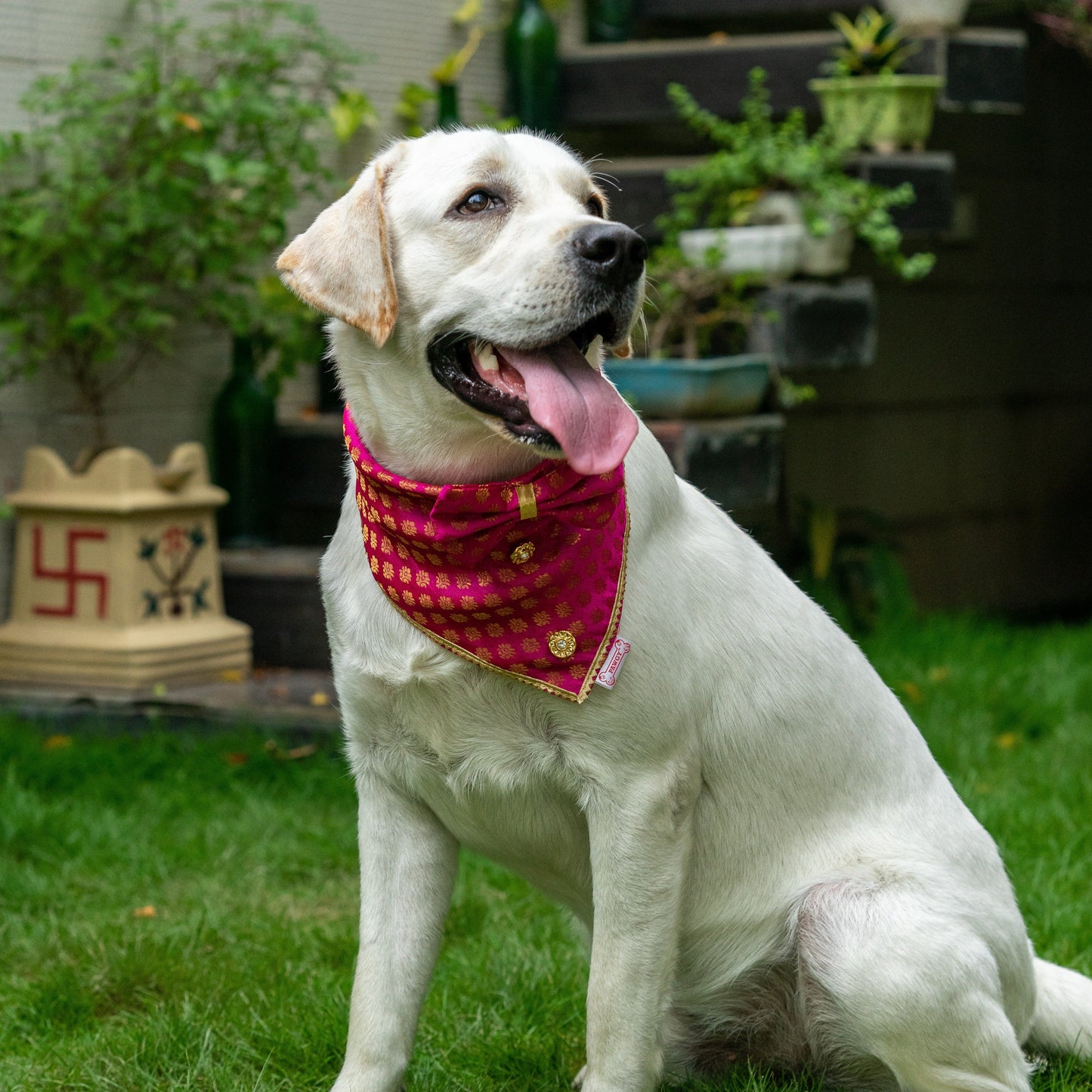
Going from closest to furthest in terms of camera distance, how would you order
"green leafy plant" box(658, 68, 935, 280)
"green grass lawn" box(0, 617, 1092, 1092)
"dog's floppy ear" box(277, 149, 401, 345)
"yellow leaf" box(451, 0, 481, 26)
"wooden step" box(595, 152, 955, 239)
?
"dog's floppy ear" box(277, 149, 401, 345) < "green grass lawn" box(0, 617, 1092, 1092) < "green leafy plant" box(658, 68, 935, 280) < "wooden step" box(595, 152, 955, 239) < "yellow leaf" box(451, 0, 481, 26)

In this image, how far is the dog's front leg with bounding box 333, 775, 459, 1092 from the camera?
2.61 m

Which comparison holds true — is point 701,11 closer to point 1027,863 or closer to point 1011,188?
point 1011,188

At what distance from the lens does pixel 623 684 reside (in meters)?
2.42

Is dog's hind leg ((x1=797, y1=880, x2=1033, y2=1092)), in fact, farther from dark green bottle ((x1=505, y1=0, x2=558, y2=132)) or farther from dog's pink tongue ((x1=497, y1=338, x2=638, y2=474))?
dark green bottle ((x1=505, y1=0, x2=558, y2=132))

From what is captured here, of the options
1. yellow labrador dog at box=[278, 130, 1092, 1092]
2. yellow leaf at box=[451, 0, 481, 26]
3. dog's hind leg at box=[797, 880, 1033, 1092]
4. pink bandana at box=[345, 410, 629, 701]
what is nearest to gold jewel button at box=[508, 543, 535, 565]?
pink bandana at box=[345, 410, 629, 701]

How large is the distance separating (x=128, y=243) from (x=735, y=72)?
2441 mm

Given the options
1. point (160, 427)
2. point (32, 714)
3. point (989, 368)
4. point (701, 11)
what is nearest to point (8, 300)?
point (160, 427)

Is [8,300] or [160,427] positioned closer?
[8,300]

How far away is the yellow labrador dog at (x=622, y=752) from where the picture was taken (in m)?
2.42

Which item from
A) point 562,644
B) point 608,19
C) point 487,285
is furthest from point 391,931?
point 608,19

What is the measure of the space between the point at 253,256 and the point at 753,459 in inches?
71.6

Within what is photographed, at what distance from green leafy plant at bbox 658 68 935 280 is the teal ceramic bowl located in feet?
2.08

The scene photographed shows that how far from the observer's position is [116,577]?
5.14m

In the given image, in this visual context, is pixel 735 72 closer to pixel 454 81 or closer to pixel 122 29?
pixel 454 81
